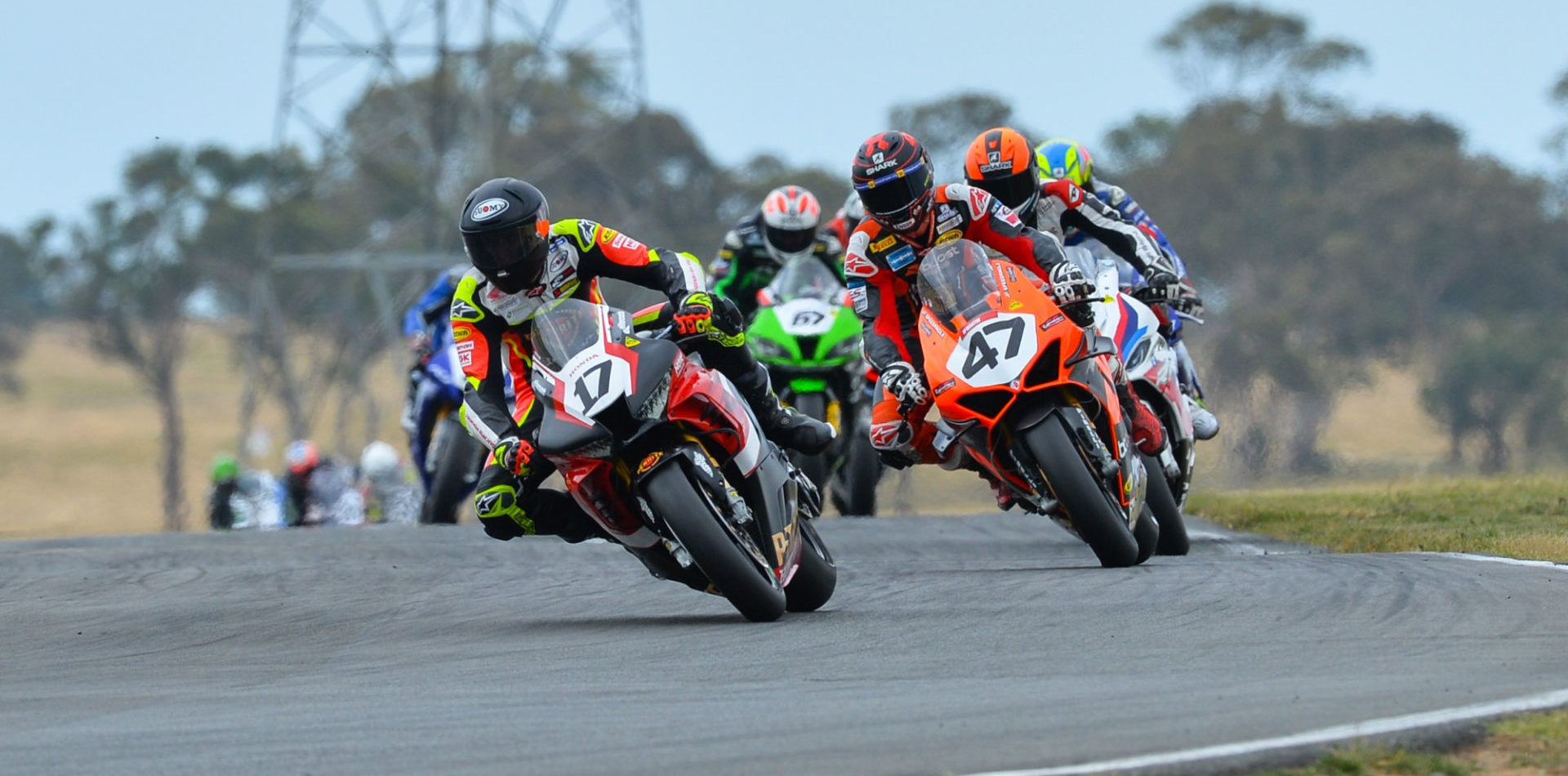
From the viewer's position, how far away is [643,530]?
843 centimetres

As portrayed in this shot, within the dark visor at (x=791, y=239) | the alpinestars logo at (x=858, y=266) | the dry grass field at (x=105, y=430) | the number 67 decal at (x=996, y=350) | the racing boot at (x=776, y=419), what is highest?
the dark visor at (x=791, y=239)

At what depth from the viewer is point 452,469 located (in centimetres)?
1517

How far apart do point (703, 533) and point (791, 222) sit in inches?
295

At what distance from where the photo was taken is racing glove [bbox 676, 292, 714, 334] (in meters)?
8.38

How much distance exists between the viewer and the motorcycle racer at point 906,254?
9.65 metres

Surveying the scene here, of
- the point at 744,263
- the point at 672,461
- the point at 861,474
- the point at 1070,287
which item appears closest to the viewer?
the point at 672,461

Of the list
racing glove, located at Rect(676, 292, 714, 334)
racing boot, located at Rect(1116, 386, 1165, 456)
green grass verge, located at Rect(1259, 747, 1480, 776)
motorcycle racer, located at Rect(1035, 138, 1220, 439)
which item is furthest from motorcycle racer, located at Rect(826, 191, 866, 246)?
green grass verge, located at Rect(1259, 747, 1480, 776)

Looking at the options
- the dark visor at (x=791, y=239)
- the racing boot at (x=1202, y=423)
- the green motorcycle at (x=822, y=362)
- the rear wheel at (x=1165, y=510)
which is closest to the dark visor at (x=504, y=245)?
the rear wheel at (x=1165, y=510)

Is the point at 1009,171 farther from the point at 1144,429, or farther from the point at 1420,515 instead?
the point at 1420,515

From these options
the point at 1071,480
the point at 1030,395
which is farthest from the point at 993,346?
the point at 1071,480

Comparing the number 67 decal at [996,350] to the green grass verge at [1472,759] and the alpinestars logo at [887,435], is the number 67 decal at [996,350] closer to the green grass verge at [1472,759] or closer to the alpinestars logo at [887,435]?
the alpinestars logo at [887,435]

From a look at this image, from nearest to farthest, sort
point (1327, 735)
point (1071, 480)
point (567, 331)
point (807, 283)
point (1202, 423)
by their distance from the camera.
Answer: point (1327, 735) < point (567, 331) < point (1071, 480) < point (1202, 423) < point (807, 283)

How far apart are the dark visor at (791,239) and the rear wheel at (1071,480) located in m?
6.22

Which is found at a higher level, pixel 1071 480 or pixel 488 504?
pixel 1071 480
